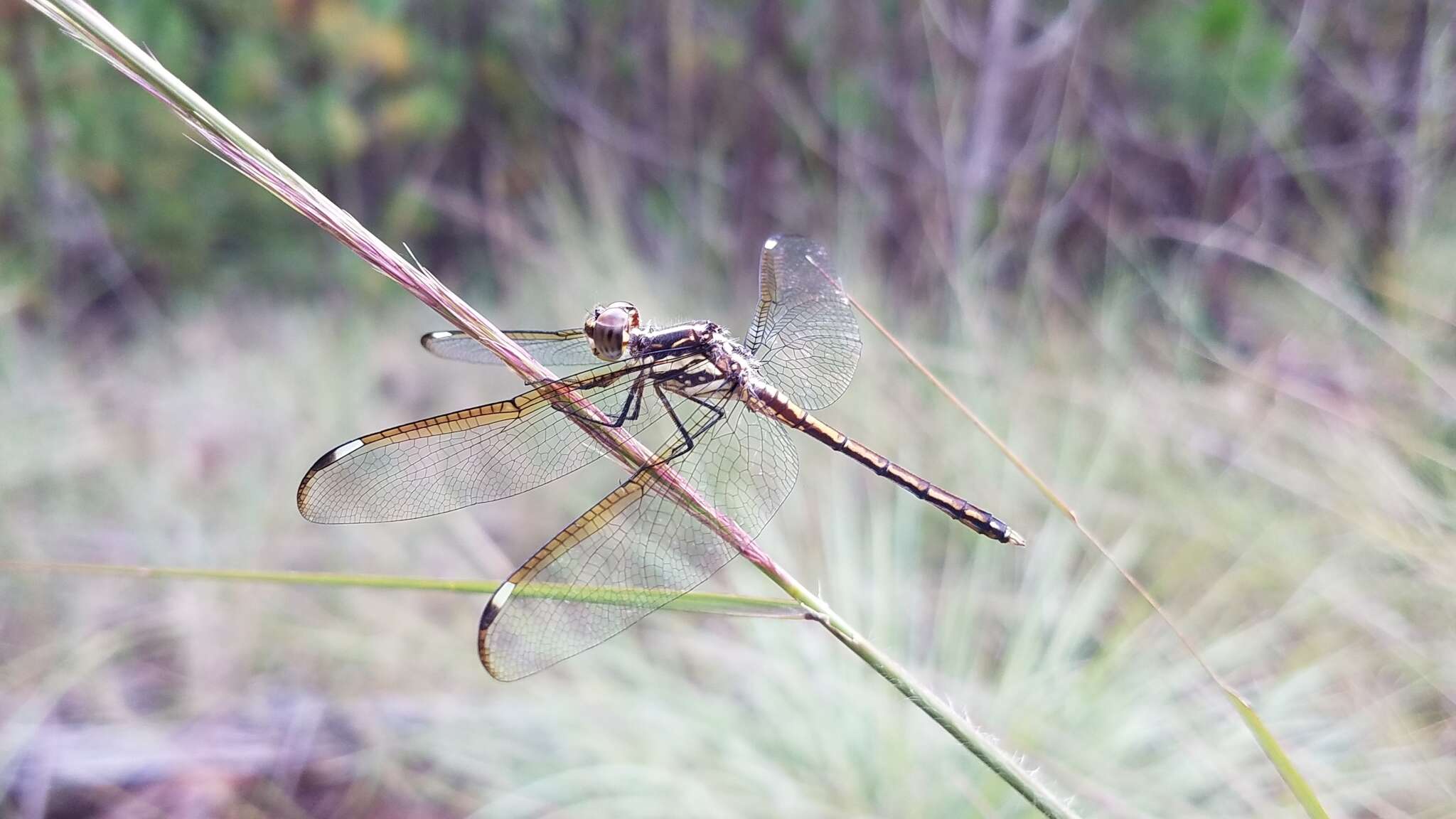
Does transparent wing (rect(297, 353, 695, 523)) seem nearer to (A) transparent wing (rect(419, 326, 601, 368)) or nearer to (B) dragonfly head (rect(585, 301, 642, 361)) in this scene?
(B) dragonfly head (rect(585, 301, 642, 361))

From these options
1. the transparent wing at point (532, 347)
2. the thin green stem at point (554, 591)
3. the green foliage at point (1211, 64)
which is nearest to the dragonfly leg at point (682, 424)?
the transparent wing at point (532, 347)

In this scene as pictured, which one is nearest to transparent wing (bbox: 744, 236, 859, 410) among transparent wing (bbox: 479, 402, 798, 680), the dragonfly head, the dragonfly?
the dragonfly

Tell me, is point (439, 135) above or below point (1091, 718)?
above

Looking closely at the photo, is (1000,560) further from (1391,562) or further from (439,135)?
(439,135)

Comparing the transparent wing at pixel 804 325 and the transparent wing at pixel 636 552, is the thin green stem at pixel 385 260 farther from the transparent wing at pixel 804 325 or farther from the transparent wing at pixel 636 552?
the transparent wing at pixel 804 325

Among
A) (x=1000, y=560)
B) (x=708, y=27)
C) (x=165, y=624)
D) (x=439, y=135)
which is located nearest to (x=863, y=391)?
(x=1000, y=560)
